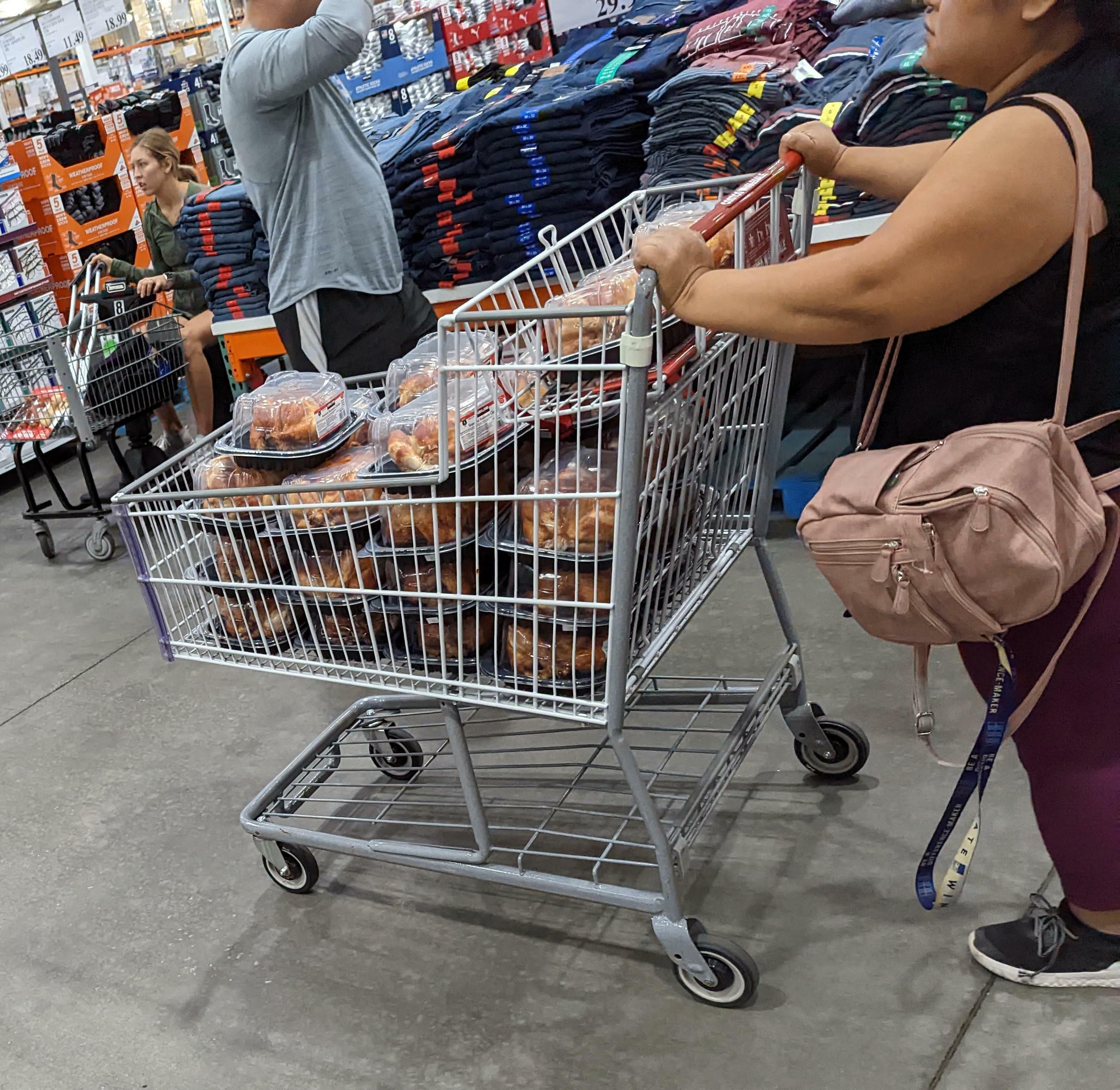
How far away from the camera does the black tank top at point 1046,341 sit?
1.23m

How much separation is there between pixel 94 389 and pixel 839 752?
3.69 m

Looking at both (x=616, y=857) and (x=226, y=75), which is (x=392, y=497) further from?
(x=226, y=75)

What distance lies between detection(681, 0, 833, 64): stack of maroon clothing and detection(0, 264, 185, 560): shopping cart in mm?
2737

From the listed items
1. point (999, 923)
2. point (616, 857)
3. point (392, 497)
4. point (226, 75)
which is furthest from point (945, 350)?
point (226, 75)

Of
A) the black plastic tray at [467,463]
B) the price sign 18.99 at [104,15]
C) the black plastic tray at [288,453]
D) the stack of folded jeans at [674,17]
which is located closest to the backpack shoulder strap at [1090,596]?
the black plastic tray at [467,463]

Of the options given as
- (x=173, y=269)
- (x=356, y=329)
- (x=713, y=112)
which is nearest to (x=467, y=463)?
(x=356, y=329)

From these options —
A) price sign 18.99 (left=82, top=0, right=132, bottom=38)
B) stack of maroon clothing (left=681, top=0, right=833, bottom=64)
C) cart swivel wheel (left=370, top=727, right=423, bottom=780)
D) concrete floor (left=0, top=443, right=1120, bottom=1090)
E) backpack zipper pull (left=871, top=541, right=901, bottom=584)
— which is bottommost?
concrete floor (left=0, top=443, right=1120, bottom=1090)

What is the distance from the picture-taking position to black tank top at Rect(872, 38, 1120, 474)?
4.05 ft

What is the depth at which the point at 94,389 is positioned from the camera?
4637 millimetres

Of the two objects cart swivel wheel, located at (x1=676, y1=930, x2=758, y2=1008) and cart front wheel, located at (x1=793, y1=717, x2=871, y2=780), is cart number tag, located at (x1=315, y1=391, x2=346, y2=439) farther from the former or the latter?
cart front wheel, located at (x1=793, y1=717, x2=871, y2=780)

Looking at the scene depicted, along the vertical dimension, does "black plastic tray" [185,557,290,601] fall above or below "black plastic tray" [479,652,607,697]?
above

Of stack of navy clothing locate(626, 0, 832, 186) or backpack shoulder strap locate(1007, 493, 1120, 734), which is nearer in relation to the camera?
backpack shoulder strap locate(1007, 493, 1120, 734)

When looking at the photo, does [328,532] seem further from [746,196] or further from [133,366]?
[133,366]

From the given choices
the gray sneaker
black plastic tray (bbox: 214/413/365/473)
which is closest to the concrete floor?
the gray sneaker
